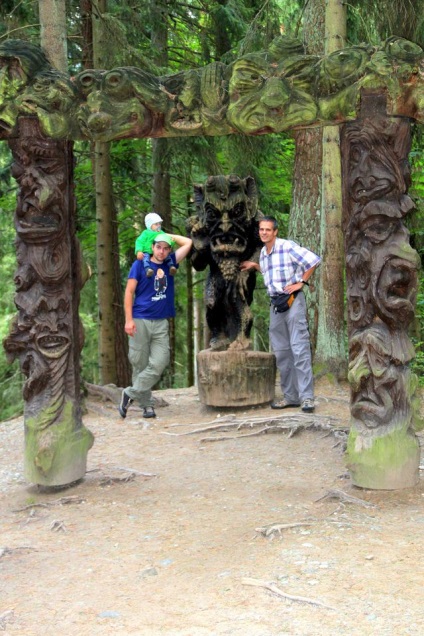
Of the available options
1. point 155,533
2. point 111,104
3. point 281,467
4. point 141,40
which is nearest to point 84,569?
point 155,533

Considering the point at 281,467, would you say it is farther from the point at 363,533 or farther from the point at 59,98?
the point at 59,98

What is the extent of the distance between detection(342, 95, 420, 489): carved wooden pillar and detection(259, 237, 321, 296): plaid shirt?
2.57 meters

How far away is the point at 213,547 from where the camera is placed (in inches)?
192

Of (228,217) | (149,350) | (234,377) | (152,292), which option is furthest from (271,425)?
(228,217)

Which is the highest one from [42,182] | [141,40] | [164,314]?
[141,40]

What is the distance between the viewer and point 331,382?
10.2m

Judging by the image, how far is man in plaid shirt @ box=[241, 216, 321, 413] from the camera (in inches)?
326

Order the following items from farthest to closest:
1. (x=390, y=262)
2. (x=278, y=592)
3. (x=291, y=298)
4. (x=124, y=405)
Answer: (x=124, y=405)
(x=291, y=298)
(x=390, y=262)
(x=278, y=592)

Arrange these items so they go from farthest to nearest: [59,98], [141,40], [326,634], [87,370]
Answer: [87,370]
[141,40]
[59,98]
[326,634]

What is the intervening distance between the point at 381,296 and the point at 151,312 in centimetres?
358

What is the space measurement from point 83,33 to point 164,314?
Result: 6079mm

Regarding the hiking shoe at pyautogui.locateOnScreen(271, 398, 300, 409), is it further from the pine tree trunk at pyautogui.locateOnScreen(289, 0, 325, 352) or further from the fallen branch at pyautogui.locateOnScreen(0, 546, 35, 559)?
the fallen branch at pyautogui.locateOnScreen(0, 546, 35, 559)

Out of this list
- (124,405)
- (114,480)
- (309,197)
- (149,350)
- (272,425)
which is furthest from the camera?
(309,197)

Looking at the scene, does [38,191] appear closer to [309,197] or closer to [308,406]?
[308,406]
